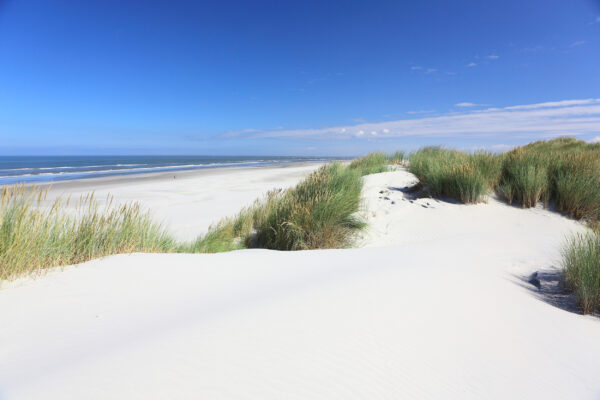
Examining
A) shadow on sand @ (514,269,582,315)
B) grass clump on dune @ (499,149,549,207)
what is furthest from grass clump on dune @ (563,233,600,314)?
grass clump on dune @ (499,149,549,207)

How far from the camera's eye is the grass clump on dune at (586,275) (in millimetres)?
2354

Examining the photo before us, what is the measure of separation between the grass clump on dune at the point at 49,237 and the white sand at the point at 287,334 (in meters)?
0.27

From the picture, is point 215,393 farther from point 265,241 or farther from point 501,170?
point 501,170

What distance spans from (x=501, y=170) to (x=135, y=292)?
27.8ft

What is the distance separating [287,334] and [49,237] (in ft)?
8.96

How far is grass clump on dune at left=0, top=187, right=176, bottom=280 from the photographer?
8.05 feet

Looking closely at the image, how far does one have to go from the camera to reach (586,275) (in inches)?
96.7

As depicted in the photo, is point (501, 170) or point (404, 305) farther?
point (501, 170)

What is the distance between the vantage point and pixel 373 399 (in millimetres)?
1234

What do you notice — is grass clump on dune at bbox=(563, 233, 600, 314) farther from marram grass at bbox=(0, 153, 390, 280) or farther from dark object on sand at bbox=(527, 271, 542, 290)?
marram grass at bbox=(0, 153, 390, 280)

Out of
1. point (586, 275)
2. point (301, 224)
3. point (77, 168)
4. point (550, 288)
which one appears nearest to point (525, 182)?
point (550, 288)

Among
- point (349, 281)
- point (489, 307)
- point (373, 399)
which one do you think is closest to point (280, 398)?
point (373, 399)

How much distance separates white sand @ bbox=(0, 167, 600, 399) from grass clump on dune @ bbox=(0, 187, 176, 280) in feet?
0.90

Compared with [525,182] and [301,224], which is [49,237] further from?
[525,182]
